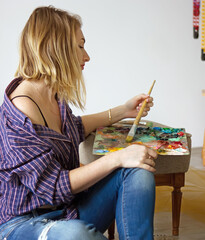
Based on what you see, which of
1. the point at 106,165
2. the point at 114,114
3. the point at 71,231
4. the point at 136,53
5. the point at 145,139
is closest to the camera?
the point at 71,231

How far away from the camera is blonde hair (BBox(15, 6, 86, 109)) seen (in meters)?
0.99

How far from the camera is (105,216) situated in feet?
3.30

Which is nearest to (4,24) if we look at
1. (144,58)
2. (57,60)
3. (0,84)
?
(0,84)

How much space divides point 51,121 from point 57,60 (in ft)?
0.59

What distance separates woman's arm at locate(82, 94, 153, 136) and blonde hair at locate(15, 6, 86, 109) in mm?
310

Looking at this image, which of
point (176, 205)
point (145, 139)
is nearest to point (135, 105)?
point (145, 139)

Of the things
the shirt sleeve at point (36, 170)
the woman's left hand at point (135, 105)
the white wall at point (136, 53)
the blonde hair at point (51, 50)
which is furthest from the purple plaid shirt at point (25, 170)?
the white wall at point (136, 53)

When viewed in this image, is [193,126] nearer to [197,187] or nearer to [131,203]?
[197,187]

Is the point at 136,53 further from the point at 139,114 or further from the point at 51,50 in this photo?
the point at 51,50

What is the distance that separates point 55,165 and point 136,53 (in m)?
1.94

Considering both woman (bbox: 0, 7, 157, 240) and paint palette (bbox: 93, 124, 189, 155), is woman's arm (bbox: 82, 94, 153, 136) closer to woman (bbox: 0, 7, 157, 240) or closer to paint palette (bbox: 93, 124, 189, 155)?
paint palette (bbox: 93, 124, 189, 155)

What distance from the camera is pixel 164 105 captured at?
2846 millimetres

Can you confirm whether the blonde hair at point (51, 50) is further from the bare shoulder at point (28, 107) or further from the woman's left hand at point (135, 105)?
the woman's left hand at point (135, 105)

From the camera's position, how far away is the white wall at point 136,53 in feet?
7.86
